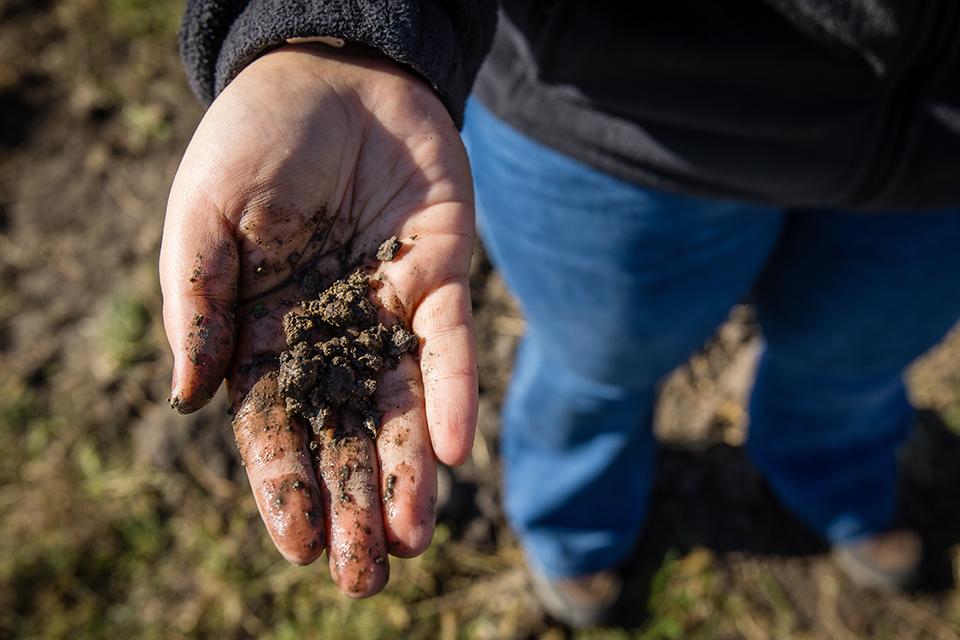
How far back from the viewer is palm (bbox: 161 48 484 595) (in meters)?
1.24

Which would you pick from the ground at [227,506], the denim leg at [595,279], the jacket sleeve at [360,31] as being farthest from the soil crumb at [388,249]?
the ground at [227,506]

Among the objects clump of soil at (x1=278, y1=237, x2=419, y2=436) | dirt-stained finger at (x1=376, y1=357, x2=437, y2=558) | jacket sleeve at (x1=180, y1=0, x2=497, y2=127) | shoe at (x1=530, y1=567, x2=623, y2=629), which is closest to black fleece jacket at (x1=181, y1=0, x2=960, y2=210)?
jacket sleeve at (x1=180, y1=0, x2=497, y2=127)

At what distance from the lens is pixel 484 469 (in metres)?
2.87

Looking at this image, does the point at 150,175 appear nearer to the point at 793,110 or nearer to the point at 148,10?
the point at 148,10


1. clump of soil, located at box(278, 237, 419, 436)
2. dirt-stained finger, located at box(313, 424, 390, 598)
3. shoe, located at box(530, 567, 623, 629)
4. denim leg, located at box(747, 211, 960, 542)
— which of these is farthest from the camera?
shoe, located at box(530, 567, 623, 629)

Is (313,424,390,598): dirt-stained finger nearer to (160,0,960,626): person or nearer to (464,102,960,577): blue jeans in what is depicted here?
(160,0,960,626): person

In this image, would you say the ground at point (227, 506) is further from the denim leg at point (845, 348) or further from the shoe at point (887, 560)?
the denim leg at point (845, 348)

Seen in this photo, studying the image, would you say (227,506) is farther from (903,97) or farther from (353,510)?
(903,97)

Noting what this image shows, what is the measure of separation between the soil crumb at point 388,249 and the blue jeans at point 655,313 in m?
0.35

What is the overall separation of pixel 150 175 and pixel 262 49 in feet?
8.10

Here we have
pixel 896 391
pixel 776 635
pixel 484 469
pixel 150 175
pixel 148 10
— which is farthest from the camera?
pixel 148 10

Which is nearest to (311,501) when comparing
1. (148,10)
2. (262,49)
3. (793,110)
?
(262,49)

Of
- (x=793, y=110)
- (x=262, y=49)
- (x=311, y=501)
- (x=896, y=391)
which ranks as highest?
(x=793, y=110)

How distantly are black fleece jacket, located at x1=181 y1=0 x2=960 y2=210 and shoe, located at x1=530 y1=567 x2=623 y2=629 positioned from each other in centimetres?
147
